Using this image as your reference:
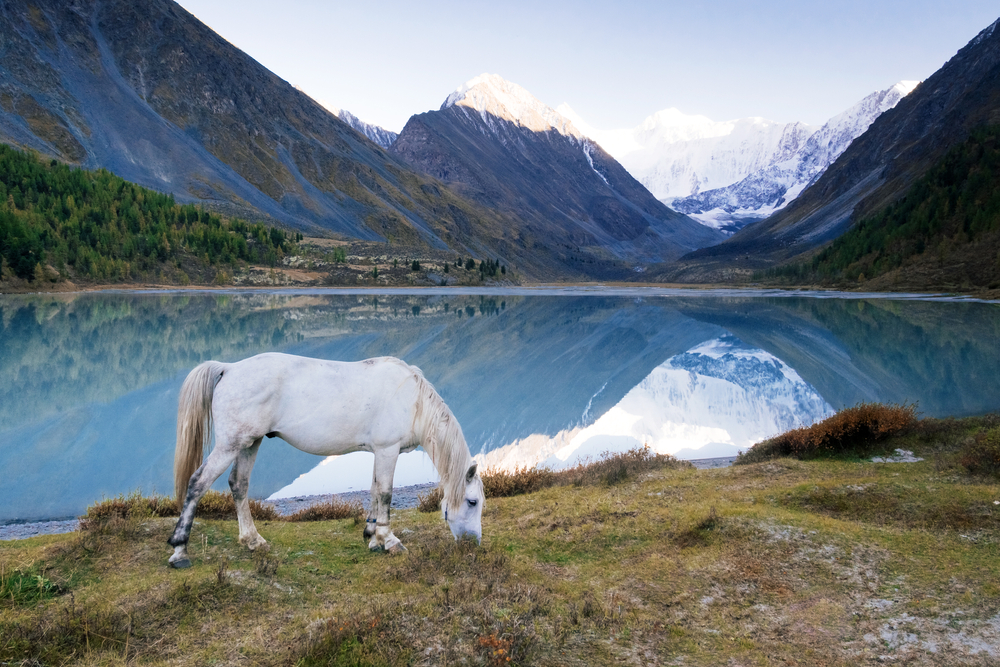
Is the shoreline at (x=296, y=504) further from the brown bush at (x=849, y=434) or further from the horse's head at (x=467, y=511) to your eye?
the horse's head at (x=467, y=511)

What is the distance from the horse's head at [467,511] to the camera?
732 cm

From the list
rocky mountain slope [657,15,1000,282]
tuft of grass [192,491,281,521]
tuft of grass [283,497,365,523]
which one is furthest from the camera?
rocky mountain slope [657,15,1000,282]

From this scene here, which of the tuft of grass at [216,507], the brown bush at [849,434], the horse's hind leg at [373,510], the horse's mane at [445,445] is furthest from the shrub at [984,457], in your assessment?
the tuft of grass at [216,507]

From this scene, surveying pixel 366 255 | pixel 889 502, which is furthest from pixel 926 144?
pixel 889 502

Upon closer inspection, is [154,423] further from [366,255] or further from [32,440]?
[366,255]

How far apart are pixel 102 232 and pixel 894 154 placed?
195673mm

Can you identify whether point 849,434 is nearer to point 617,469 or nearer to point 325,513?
point 617,469

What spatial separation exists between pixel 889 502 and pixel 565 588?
498 cm

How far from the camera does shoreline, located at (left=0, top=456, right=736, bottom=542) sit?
9.54 m

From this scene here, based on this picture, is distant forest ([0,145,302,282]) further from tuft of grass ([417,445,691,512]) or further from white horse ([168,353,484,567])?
white horse ([168,353,484,567])

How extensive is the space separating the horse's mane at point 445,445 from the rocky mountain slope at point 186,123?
122906mm

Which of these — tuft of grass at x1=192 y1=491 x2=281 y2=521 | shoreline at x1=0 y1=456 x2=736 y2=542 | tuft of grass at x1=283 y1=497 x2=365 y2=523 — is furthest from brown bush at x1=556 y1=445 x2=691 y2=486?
tuft of grass at x1=192 y1=491 x2=281 y2=521

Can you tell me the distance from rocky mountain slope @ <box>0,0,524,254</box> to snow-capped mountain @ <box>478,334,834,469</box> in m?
110

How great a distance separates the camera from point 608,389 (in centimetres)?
2655
